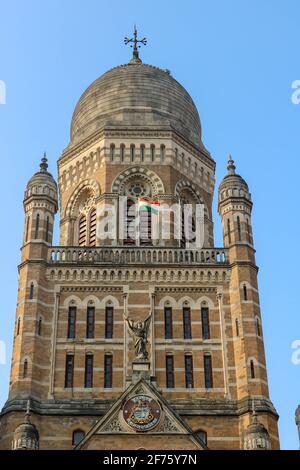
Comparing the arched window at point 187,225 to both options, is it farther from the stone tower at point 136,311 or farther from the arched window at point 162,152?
the arched window at point 162,152

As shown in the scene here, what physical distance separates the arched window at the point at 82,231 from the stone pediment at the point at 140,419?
37.5 ft

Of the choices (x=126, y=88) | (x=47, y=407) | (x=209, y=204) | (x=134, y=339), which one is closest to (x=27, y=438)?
(x=47, y=407)

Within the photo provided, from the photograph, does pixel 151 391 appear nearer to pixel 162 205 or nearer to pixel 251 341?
pixel 251 341

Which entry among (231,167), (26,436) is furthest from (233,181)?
(26,436)

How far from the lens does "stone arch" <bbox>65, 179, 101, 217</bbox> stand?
140 feet

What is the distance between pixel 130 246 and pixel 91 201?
5.66m

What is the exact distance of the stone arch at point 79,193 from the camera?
42.6m

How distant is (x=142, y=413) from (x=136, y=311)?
5.79 metres

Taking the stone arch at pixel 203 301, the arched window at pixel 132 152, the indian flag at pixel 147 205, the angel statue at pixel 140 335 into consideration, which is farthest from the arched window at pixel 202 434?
the arched window at pixel 132 152

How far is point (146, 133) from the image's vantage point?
1706 inches

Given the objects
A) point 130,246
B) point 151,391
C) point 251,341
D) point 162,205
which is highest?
point 162,205

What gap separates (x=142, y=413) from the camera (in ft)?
103

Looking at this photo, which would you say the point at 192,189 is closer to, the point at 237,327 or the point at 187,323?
the point at 187,323

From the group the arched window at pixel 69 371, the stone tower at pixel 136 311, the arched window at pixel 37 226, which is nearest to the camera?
the stone tower at pixel 136 311
